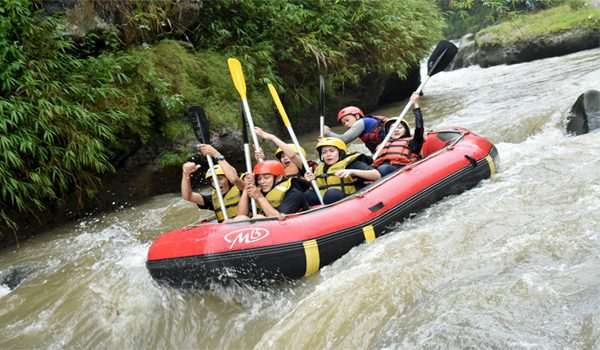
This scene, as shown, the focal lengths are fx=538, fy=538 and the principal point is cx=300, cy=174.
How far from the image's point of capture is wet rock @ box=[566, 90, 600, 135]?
590cm

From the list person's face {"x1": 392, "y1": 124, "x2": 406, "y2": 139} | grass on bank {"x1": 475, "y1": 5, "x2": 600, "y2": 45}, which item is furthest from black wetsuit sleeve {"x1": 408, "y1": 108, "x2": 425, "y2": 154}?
grass on bank {"x1": 475, "y1": 5, "x2": 600, "y2": 45}

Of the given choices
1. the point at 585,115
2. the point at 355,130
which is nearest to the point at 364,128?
the point at 355,130

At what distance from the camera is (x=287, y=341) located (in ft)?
9.00

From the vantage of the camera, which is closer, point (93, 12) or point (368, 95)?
point (93, 12)

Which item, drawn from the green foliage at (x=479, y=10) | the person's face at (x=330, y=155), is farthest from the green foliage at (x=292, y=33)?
the person's face at (x=330, y=155)

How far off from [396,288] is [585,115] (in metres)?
4.25

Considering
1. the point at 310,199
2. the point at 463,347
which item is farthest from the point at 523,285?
the point at 310,199

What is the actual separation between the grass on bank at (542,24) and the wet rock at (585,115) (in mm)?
8504

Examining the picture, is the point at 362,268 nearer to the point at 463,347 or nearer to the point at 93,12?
the point at 463,347

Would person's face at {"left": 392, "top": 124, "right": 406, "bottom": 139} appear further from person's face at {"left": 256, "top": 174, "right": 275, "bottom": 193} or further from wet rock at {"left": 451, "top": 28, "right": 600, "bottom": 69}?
wet rock at {"left": 451, "top": 28, "right": 600, "bottom": 69}

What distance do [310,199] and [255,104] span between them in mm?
3196

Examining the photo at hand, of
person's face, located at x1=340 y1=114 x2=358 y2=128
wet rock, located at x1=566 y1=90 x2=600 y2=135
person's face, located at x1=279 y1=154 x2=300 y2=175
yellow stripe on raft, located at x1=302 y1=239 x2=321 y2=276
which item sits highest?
person's face, located at x1=340 y1=114 x2=358 y2=128

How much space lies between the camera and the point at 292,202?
4090 mm

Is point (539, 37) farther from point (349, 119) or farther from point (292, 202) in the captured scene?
point (292, 202)
